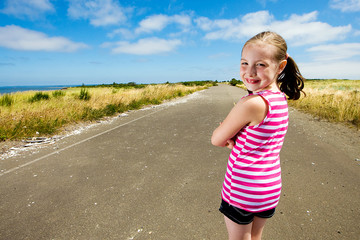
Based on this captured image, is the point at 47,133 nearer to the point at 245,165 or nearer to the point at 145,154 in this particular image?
the point at 145,154

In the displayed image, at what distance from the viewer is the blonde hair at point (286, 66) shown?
3.59ft

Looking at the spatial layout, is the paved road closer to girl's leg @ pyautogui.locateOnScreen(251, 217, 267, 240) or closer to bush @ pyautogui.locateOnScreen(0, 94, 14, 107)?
girl's leg @ pyautogui.locateOnScreen(251, 217, 267, 240)

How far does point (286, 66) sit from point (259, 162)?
2.34 feet

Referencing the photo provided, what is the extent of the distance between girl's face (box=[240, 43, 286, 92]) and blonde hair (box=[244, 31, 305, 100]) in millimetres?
30

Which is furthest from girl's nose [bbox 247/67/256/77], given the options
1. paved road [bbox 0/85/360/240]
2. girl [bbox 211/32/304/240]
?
paved road [bbox 0/85/360/240]

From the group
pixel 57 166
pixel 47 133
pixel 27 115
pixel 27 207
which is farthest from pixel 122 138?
pixel 27 115

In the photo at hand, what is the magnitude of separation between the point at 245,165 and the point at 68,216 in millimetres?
2600

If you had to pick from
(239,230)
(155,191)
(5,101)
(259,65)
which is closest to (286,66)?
(259,65)

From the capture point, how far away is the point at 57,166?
421 centimetres

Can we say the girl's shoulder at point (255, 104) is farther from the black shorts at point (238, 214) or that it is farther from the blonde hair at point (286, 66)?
the black shorts at point (238, 214)

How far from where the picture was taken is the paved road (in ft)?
7.77

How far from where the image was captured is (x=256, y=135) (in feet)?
3.51

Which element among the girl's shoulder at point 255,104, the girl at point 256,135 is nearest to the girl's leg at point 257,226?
the girl at point 256,135

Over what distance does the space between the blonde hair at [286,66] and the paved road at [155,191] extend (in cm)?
175
